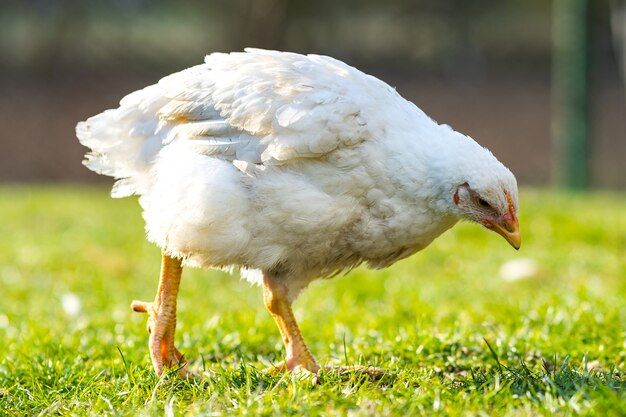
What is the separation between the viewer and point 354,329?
17.2 feet

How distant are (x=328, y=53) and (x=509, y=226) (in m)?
16.4

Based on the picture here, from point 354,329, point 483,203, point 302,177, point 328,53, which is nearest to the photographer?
point 302,177

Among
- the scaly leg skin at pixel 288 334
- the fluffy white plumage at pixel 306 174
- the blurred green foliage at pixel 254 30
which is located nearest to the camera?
the fluffy white plumage at pixel 306 174

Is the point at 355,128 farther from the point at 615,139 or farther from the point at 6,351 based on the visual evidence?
the point at 615,139

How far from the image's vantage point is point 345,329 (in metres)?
5.21

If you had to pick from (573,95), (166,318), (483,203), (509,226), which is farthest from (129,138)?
(573,95)

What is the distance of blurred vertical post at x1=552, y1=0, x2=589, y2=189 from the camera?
11.0 metres

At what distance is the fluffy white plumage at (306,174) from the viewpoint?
Result: 3723 millimetres

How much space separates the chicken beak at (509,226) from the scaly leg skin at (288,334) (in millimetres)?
905

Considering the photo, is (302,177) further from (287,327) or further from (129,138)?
(129,138)

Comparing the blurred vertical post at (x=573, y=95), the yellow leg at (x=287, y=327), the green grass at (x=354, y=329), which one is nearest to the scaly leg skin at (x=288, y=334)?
the yellow leg at (x=287, y=327)

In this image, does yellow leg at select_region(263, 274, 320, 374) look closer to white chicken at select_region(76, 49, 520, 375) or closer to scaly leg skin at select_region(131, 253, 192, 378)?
white chicken at select_region(76, 49, 520, 375)

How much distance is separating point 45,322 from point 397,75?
17252 millimetres

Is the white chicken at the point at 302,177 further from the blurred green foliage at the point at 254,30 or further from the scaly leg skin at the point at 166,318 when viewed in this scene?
the blurred green foliage at the point at 254,30
